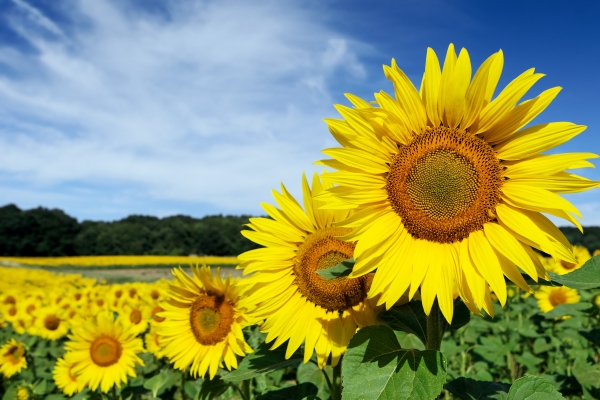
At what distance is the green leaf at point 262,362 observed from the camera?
2.26 m

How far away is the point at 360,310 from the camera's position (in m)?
2.23

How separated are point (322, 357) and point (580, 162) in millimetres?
1378

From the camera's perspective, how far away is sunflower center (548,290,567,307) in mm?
7258

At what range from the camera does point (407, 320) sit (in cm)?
199

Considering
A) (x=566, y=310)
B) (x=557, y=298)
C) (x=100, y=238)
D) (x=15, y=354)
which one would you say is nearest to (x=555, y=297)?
(x=557, y=298)

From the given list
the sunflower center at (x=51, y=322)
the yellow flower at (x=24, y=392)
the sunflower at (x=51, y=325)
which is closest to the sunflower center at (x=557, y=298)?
the yellow flower at (x=24, y=392)

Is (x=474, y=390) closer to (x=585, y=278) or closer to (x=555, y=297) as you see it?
(x=585, y=278)

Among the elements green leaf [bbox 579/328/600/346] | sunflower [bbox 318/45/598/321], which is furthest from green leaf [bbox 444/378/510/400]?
green leaf [bbox 579/328/600/346]

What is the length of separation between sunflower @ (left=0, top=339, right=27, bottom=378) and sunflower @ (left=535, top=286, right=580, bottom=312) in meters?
7.36

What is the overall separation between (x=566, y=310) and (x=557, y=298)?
336cm

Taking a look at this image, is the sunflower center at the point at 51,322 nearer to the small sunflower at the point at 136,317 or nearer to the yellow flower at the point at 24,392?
the small sunflower at the point at 136,317

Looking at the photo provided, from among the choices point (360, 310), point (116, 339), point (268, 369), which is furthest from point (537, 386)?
point (116, 339)

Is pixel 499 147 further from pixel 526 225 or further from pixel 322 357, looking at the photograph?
pixel 322 357

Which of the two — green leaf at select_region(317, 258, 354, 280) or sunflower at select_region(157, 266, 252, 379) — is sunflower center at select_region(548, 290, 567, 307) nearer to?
sunflower at select_region(157, 266, 252, 379)
